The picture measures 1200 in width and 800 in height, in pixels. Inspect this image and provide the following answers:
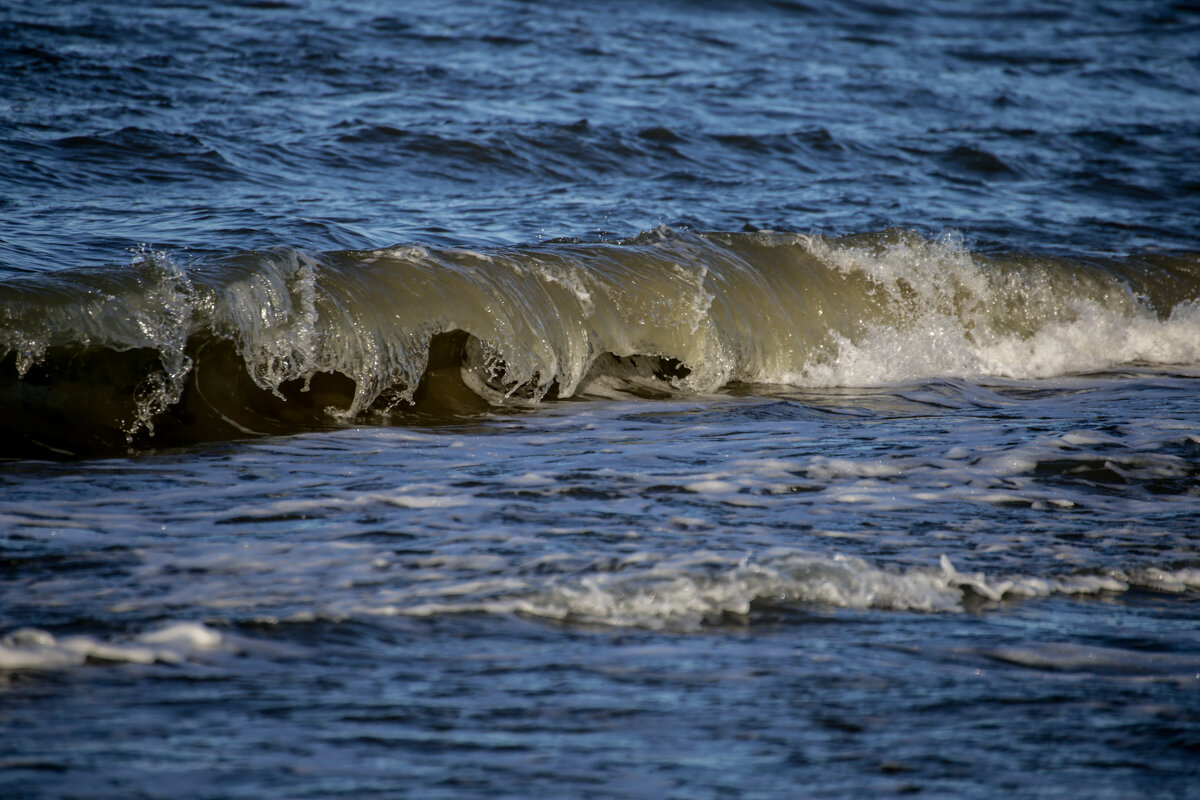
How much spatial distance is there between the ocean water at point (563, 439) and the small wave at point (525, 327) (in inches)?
1.1

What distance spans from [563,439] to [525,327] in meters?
1.23

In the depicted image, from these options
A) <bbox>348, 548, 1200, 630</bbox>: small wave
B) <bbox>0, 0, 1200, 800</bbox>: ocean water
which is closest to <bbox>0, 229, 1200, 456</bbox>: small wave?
<bbox>0, 0, 1200, 800</bbox>: ocean water

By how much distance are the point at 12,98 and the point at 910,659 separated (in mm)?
9152

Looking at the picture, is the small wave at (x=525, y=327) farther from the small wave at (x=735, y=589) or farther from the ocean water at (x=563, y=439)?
the small wave at (x=735, y=589)

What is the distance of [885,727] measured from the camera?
2432 mm

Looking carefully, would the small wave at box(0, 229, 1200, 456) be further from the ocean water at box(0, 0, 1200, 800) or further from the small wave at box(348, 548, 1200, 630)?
the small wave at box(348, 548, 1200, 630)

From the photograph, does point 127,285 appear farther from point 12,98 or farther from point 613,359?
point 12,98

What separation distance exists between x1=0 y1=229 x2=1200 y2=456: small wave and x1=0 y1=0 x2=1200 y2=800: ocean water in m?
0.03

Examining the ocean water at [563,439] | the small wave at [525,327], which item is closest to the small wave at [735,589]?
the ocean water at [563,439]

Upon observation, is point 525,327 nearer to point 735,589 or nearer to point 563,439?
point 563,439

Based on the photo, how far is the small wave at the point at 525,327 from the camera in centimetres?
495

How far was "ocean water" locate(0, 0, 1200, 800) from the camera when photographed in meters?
2.41

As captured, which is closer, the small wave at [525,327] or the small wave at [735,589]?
the small wave at [735,589]

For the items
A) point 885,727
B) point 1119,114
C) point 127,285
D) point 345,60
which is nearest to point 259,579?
point 885,727
